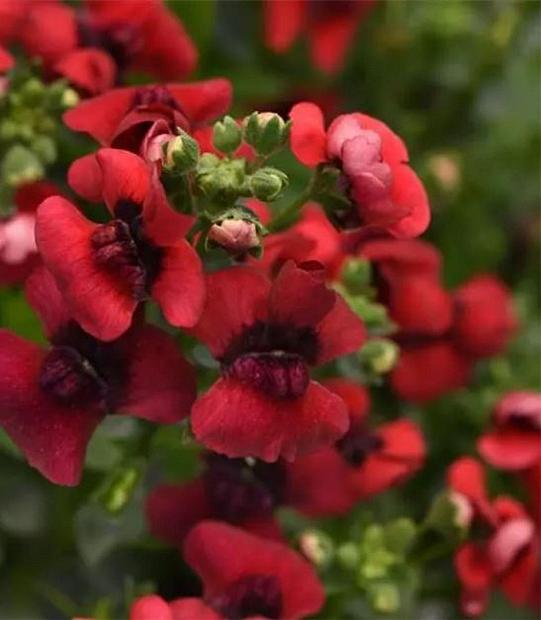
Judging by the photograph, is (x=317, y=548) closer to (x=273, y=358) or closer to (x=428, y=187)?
(x=273, y=358)

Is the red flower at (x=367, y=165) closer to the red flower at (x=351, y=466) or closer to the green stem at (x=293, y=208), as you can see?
the green stem at (x=293, y=208)

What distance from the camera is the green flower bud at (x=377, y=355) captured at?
2.58 ft

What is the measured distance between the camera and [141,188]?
62 centimetres

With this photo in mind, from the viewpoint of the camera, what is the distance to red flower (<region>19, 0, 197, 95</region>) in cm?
78

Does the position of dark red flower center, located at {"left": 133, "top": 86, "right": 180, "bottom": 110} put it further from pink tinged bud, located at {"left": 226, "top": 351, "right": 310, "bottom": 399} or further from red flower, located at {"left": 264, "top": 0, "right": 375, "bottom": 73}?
red flower, located at {"left": 264, "top": 0, "right": 375, "bottom": 73}

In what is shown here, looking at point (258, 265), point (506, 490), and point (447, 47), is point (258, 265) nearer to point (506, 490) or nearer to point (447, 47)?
point (506, 490)

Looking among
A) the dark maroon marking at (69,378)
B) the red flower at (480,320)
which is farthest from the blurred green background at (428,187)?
the dark maroon marking at (69,378)

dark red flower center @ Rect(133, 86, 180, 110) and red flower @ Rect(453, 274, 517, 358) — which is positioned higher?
dark red flower center @ Rect(133, 86, 180, 110)

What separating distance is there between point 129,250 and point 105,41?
24 centimetres

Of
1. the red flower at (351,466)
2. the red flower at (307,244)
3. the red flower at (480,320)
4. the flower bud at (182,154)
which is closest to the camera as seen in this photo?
the flower bud at (182,154)

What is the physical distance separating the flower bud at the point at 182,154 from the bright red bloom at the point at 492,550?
0.32 m

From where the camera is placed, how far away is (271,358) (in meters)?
0.66

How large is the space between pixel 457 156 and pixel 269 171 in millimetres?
512

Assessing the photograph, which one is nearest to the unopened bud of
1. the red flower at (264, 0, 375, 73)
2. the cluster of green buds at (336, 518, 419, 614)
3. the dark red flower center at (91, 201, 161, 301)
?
the cluster of green buds at (336, 518, 419, 614)
